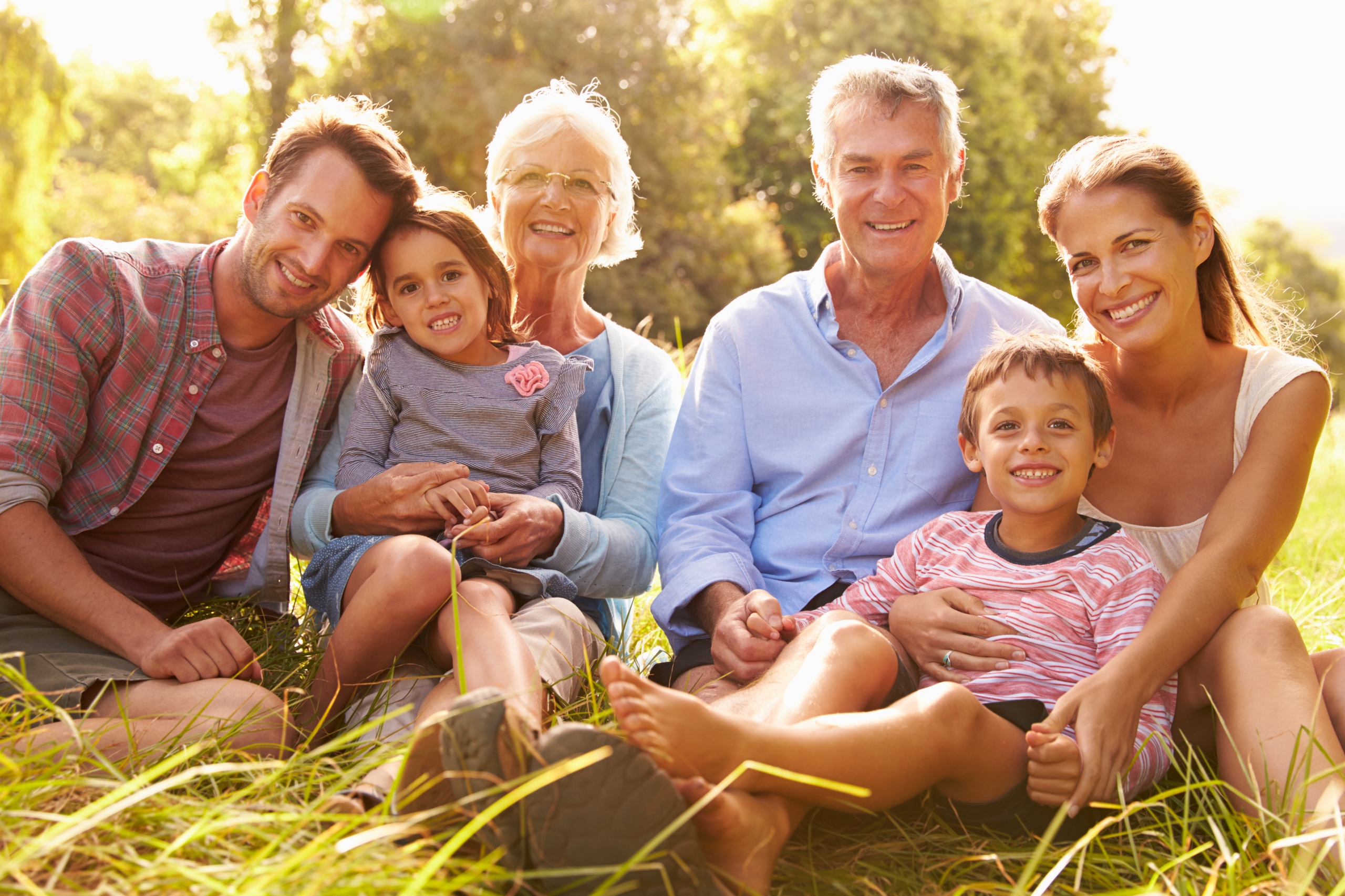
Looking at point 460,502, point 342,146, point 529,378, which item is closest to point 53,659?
point 460,502

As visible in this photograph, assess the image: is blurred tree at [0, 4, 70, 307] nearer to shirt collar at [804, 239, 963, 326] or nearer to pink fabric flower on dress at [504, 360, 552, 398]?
pink fabric flower on dress at [504, 360, 552, 398]

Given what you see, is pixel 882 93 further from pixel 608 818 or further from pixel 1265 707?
pixel 608 818

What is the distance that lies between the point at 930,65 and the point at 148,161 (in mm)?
26455

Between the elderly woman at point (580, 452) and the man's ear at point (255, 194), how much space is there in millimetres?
551

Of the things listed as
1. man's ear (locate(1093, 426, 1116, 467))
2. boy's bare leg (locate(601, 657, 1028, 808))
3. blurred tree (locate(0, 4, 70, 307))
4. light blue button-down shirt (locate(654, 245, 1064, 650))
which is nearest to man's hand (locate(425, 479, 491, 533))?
light blue button-down shirt (locate(654, 245, 1064, 650))

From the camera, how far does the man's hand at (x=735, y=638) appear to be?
7.47 ft

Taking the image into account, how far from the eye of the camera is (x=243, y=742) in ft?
6.98

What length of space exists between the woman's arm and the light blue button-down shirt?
59 cm

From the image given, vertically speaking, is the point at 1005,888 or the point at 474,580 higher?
the point at 474,580

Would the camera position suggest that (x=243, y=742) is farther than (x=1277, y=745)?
Yes

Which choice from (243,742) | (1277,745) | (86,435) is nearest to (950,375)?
(1277,745)

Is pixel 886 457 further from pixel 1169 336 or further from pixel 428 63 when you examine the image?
pixel 428 63

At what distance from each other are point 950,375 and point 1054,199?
52 cm

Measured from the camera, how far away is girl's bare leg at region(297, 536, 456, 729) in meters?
2.25
